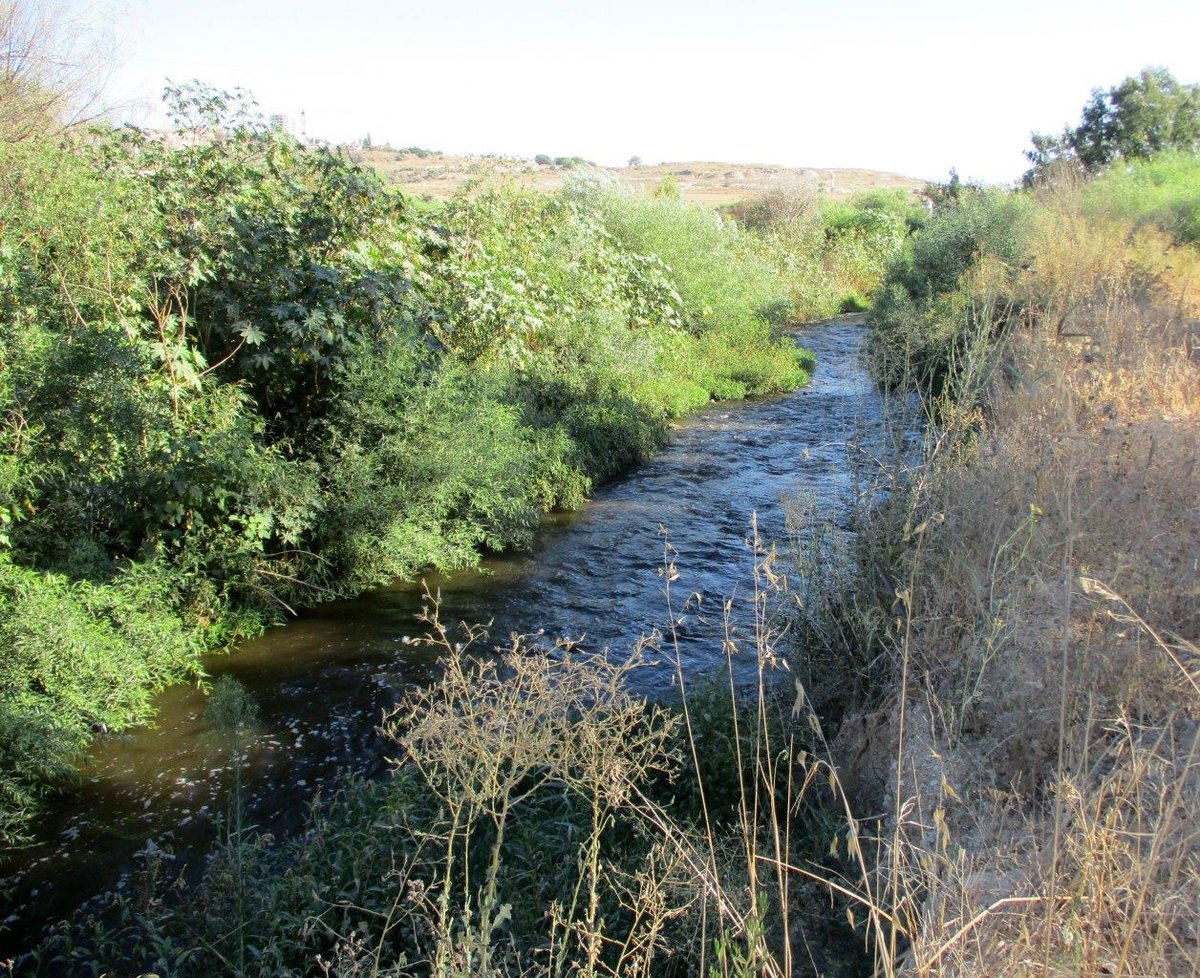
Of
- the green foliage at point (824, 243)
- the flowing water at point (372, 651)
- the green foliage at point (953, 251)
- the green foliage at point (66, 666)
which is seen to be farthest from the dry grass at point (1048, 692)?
the green foliage at point (824, 243)

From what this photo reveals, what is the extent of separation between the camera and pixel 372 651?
6988 mm

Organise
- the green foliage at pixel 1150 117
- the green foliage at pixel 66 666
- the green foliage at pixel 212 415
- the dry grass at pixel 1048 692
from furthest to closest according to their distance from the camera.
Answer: the green foliage at pixel 1150 117, the green foliage at pixel 212 415, the green foliage at pixel 66 666, the dry grass at pixel 1048 692

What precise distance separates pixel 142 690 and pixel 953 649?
5.19 metres

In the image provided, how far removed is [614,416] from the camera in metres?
12.1

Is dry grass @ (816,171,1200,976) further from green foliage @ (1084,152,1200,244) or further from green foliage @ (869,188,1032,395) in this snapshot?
green foliage @ (869,188,1032,395)

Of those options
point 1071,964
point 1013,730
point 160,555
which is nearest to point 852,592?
point 1013,730

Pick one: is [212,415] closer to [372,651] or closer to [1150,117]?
[372,651]

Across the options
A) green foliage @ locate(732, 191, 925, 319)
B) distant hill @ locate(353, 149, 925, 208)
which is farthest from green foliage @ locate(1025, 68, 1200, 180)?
distant hill @ locate(353, 149, 925, 208)

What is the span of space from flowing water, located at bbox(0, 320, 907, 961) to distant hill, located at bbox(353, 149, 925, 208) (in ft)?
14.6

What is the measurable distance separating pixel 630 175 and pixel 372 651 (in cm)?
6143

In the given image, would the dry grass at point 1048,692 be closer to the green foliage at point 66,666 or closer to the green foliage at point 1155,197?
the green foliage at point 66,666

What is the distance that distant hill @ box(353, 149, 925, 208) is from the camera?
13.4 m

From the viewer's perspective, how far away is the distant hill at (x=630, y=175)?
Result: 1335cm

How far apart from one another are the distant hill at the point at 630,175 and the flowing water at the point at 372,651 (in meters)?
4.44
